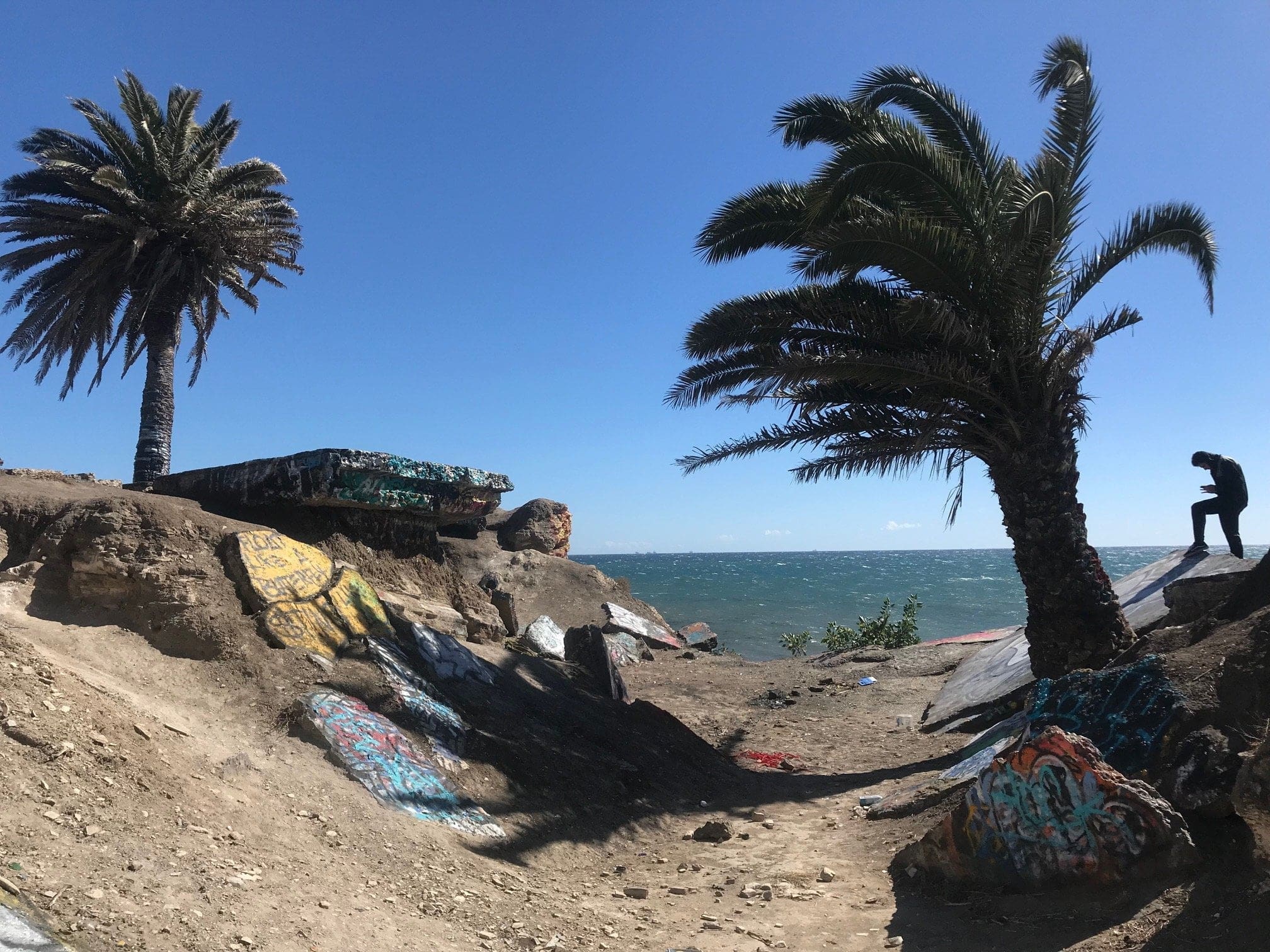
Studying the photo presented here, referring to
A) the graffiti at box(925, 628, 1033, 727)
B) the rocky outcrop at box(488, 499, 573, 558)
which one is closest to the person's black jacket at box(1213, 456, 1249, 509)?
the graffiti at box(925, 628, 1033, 727)

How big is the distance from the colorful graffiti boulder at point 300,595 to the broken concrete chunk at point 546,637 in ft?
19.8

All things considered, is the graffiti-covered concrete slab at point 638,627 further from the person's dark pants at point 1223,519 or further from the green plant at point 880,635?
the person's dark pants at point 1223,519

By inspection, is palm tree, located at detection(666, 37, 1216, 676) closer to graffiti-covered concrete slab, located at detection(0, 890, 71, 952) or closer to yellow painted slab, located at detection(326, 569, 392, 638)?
yellow painted slab, located at detection(326, 569, 392, 638)

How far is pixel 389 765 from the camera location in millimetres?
5031

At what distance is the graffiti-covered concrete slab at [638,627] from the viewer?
53.0ft

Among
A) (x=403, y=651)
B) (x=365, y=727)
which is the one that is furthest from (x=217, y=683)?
(x=403, y=651)

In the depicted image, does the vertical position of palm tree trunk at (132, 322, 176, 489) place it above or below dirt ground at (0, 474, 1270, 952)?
above

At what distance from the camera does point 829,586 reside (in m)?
51.1

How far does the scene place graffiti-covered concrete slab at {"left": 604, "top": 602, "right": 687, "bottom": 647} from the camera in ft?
53.0

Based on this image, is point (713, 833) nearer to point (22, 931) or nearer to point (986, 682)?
point (22, 931)

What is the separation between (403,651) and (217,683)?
163 centimetres

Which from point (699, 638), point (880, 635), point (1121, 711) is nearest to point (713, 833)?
point (1121, 711)

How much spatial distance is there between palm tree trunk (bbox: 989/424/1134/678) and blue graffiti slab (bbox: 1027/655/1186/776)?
204 cm

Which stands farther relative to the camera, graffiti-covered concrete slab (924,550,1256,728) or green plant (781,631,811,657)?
green plant (781,631,811,657)
